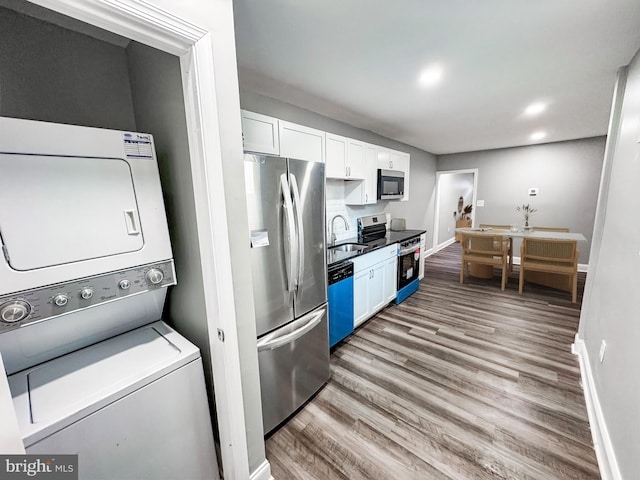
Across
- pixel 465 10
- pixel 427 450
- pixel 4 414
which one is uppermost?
pixel 465 10

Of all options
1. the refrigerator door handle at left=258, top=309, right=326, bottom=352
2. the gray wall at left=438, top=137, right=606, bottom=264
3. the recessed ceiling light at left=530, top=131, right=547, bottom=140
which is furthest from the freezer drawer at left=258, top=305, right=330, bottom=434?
the gray wall at left=438, top=137, right=606, bottom=264

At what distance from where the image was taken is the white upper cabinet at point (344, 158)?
275cm

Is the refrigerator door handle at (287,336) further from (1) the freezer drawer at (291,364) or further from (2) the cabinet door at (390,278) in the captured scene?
(2) the cabinet door at (390,278)

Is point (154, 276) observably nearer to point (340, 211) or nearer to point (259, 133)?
point (259, 133)

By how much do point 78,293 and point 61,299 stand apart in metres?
0.05

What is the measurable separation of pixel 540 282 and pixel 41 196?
18.3 ft

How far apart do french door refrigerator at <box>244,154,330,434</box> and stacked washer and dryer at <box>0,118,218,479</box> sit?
0.43 metres

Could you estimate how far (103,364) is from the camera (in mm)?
1078

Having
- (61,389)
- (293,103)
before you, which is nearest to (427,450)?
(61,389)

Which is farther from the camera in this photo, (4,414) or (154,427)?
(154,427)

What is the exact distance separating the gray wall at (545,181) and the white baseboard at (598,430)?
3.90 m

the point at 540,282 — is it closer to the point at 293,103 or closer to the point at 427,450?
the point at 427,450

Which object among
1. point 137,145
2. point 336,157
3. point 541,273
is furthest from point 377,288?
→ point 541,273

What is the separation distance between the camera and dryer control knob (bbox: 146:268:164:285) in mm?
1121
